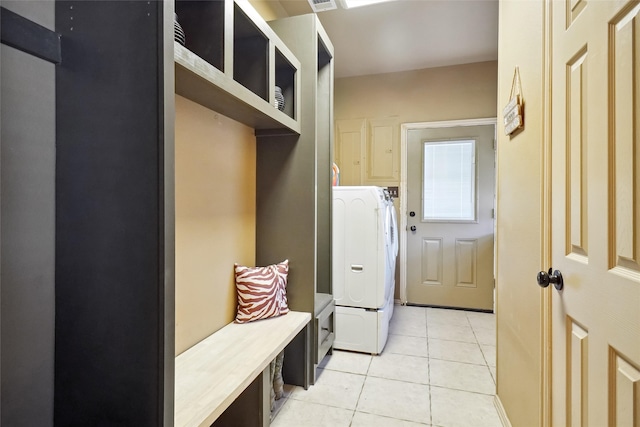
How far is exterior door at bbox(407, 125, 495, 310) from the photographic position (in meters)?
3.69

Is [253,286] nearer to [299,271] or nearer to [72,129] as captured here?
[299,271]

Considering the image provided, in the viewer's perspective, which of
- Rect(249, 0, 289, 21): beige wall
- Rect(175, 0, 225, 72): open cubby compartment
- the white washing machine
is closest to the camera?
Rect(175, 0, 225, 72): open cubby compartment

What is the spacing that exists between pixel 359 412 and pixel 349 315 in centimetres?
84

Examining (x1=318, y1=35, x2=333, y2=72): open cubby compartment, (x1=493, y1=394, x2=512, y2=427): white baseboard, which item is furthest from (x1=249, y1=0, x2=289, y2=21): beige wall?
(x1=493, y1=394, x2=512, y2=427): white baseboard

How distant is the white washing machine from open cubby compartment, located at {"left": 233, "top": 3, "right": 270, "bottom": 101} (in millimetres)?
1183

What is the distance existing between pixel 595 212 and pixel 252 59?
5.24 feet

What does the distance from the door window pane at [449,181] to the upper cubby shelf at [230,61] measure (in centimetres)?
244

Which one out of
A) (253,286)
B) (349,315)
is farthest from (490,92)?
(253,286)

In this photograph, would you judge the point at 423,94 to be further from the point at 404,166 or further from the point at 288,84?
the point at 288,84

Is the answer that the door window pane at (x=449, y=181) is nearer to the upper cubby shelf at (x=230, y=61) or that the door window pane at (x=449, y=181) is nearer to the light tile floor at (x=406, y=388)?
the light tile floor at (x=406, y=388)

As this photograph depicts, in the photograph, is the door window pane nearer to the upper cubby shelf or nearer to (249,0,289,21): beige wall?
(249,0,289,21): beige wall

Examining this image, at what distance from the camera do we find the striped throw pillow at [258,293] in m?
1.82

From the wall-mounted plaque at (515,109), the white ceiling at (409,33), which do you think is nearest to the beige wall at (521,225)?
the wall-mounted plaque at (515,109)

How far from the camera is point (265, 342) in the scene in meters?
1.57
